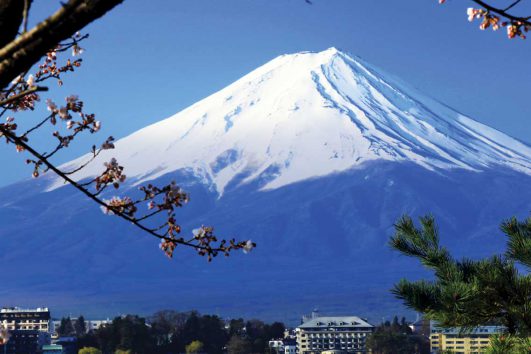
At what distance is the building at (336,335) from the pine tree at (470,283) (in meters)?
163

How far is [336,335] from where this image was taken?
6875 inches

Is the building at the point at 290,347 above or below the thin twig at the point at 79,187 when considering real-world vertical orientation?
above

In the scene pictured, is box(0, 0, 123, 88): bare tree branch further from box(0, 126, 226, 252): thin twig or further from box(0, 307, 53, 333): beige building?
box(0, 307, 53, 333): beige building

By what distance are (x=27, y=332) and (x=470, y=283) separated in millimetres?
140238

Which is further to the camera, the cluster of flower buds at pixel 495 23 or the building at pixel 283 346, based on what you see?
the building at pixel 283 346

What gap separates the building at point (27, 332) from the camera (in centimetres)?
14438

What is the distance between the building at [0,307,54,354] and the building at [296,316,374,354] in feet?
120

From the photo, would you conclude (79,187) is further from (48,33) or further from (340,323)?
(340,323)

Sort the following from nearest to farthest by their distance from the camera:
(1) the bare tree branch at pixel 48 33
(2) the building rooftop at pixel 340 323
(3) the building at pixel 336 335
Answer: (1) the bare tree branch at pixel 48 33
(3) the building at pixel 336 335
(2) the building rooftop at pixel 340 323

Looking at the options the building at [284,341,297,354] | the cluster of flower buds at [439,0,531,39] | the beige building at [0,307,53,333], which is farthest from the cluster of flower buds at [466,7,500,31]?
the beige building at [0,307,53,333]

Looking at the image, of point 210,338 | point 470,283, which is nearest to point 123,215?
point 470,283

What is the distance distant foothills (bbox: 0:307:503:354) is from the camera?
13400cm

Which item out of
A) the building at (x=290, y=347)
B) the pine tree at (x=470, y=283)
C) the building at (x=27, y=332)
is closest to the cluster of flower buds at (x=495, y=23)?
the pine tree at (x=470, y=283)

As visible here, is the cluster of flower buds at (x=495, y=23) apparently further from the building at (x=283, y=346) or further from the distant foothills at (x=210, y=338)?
the building at (x=283, y=346)
